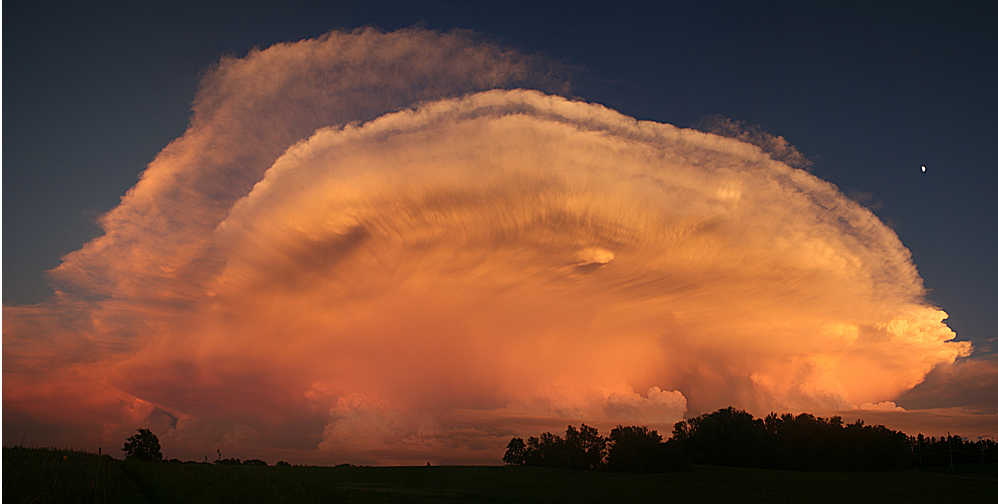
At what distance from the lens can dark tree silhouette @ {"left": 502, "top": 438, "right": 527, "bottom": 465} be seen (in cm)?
19038

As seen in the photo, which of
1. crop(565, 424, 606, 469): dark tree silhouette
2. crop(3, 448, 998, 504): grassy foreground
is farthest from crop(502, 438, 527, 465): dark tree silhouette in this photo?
crop(3, 448, 998, 504): grassy foreground

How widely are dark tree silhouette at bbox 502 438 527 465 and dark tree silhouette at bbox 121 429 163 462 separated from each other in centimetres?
11511

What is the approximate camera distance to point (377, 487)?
222 ft

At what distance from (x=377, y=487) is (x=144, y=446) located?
8945 cm

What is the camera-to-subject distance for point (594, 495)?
64938mm

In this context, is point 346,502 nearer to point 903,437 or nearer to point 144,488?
point 144,488

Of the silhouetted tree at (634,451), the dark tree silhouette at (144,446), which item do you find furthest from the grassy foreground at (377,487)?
the dark tree silhouette at (144,446)

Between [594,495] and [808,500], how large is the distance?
24080 mm

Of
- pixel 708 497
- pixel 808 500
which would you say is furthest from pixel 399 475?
pixel 808 500

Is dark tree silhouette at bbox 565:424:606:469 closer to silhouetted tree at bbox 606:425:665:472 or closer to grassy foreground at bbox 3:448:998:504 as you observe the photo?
silhouetted tree at bbox 606:425:665:472

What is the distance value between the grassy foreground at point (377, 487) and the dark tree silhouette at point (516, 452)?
9811 centimetres

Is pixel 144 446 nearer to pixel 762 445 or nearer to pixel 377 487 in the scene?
pixel 377 487

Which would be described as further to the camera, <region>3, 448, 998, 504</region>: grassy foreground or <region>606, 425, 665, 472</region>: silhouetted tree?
<region>606, 425, 665, 472</region>: silhouetted tree

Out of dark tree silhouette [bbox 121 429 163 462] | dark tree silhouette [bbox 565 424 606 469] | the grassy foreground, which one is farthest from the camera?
dark tree silhouette [bbox 565 424 606 469]
